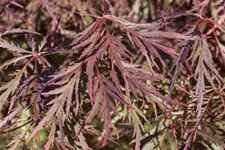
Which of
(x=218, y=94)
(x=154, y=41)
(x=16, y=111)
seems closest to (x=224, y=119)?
(x=218, y=94)

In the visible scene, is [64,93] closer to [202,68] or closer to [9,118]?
[9,118]

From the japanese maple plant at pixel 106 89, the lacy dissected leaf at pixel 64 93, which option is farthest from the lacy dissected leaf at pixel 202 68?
the lacy dissected leaf at pixel 64 93

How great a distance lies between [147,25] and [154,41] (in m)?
0.07

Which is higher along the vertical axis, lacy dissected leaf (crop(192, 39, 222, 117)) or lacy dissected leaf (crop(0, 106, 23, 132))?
lacy dissected leaf (crop(0, 106, 23, 132))

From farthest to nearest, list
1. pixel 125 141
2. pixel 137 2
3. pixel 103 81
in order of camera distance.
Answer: pixel 137 2 → pixel 125 141 → pixel 103 81

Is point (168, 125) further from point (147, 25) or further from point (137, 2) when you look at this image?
point (137, 2)

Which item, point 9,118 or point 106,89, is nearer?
point 106,89

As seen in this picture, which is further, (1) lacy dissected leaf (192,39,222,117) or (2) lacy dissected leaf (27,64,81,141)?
(1) lacy dissected leaf (192,39,222,117)

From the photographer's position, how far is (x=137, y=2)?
216cm

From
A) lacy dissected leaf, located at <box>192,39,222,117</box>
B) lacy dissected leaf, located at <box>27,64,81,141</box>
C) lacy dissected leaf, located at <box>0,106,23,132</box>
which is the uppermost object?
lacy dissected leaf, located at <box>27,64,81,141</box>

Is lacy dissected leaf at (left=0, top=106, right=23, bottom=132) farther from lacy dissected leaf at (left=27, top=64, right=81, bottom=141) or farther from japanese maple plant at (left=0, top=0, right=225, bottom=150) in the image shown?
lacy dissected leaf at (left=27, top=64, right=81, bottom=141)

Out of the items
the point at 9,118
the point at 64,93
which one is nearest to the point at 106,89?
the point at 64,93

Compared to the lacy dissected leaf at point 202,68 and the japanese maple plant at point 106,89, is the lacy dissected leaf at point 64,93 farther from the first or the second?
the lacy dissected leaf at point 202,68

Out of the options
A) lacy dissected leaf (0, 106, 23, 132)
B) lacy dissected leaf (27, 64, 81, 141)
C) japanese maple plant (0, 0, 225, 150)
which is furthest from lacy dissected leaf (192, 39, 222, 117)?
lacy dissected leaf (0, 106, 23, 132)
